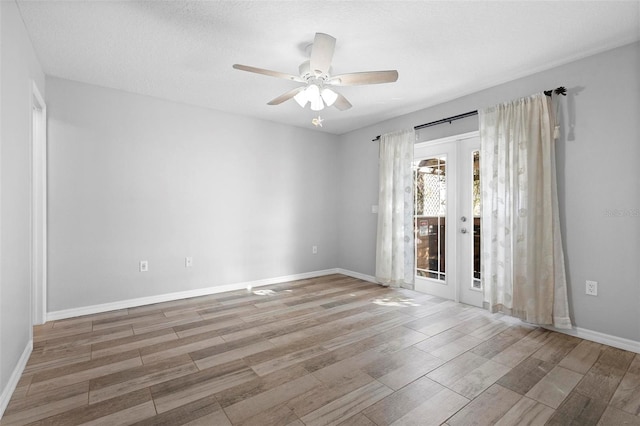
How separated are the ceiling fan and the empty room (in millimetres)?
24

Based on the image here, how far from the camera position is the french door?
381cm

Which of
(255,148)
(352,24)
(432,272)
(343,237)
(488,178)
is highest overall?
(352,24)

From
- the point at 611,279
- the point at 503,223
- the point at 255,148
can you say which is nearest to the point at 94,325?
the point at 255,148

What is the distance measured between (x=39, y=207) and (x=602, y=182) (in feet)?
17.8

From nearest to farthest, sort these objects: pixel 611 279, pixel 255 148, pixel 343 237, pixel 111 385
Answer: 1. pixel 111 385
2. pixel 611 279
3. pixel 255 148
4. pixel 343 237

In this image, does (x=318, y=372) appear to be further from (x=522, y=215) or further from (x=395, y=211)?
(x=395, y=211)

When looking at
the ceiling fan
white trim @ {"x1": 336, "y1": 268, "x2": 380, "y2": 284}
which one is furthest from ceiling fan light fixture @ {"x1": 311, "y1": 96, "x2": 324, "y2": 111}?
white trim @ {"x1": 336, "y1": 268, "x2": 380, "y2": 284}

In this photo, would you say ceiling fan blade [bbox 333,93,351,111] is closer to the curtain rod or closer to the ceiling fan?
the ceiling fan

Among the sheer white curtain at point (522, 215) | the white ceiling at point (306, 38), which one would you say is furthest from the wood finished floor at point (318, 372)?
the white ceiling at point (306, 38)

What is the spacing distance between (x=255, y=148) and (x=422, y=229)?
282 cm

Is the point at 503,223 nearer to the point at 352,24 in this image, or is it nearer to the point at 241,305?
the point at 352,24

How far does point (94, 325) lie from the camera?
3.13 meters

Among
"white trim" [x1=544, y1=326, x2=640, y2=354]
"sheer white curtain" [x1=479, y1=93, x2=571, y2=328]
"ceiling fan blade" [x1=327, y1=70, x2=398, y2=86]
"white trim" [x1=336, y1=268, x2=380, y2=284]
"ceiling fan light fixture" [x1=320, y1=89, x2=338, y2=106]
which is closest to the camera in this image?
"ceiling fan blade" [x1=327, y1=70, x2=398, y2=86]

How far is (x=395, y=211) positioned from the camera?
181 inches
